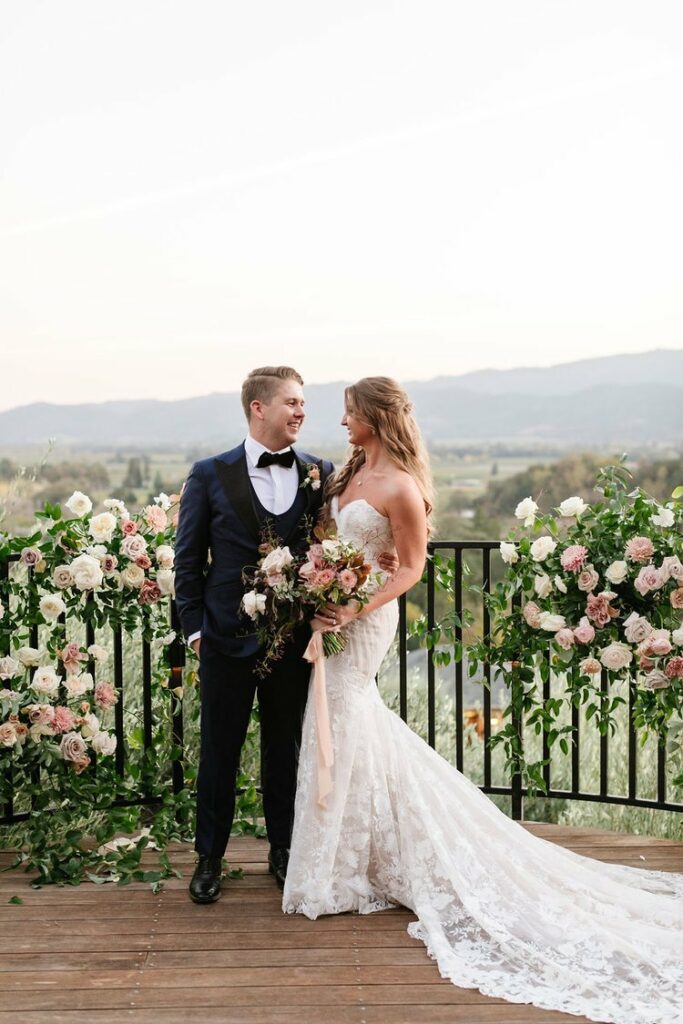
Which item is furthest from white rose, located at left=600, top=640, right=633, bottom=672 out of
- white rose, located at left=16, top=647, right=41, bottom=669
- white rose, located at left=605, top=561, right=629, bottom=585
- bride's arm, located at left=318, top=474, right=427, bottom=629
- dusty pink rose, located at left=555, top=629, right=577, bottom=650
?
white rose, located at left=16, top=647, right=41, bottom=669

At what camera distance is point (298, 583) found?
9.82ft

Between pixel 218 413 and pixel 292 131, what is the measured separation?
6966 millimetres

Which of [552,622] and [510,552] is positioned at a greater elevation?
[510,552]

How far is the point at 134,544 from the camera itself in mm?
3635

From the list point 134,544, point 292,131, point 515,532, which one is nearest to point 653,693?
point 515,532

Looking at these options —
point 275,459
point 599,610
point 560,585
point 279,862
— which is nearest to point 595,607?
point 599,610

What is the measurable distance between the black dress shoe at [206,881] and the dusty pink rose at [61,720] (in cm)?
67

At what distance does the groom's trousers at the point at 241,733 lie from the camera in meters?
3.21

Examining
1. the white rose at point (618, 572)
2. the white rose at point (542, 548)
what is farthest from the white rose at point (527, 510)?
the white rose at point (618, 572)

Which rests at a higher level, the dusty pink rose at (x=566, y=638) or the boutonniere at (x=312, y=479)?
the boutonniere at (x=312, y=479)

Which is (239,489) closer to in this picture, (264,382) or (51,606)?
(264,382)

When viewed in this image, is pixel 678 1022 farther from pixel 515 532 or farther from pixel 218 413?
pixel 218 413

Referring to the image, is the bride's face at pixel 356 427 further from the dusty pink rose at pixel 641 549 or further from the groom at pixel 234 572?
the dusty pink rose at pixel 641 549

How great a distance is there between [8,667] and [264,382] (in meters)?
1.37
